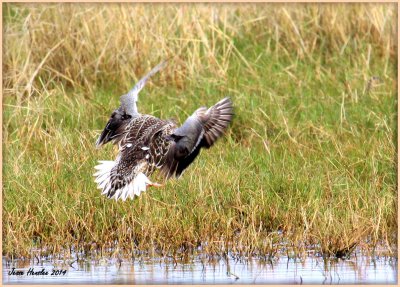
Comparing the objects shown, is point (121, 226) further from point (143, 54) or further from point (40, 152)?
point (143, 54)

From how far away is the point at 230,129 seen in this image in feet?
27.9

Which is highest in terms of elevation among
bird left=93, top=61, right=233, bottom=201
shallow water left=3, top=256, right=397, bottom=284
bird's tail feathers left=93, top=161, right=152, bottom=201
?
bird left=93, top=61, right=233, bottom=201

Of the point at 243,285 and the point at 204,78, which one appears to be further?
the point at 204,78

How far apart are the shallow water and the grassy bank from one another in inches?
5.1

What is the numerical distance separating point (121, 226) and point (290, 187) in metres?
1.35

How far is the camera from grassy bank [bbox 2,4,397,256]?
255 inches

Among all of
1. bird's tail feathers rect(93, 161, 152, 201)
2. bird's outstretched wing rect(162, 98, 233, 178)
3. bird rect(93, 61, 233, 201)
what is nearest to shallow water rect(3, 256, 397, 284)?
bird's tail feathers rect(93, 161, 152, 201)

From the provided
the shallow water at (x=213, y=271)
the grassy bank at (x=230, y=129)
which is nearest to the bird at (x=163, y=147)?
the grassy bank at (x=230, y=129)

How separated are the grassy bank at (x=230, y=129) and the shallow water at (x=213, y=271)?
13 centimetres

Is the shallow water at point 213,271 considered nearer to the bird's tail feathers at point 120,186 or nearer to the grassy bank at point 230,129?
the grassy bank at point 230,129

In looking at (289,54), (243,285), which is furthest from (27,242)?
(289,54)

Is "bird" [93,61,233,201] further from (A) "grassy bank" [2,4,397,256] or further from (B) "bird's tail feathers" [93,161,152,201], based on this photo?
(A) "grassy bank" [2,4,397,256]

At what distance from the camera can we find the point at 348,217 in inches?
253

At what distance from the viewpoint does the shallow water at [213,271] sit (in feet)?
19.1
